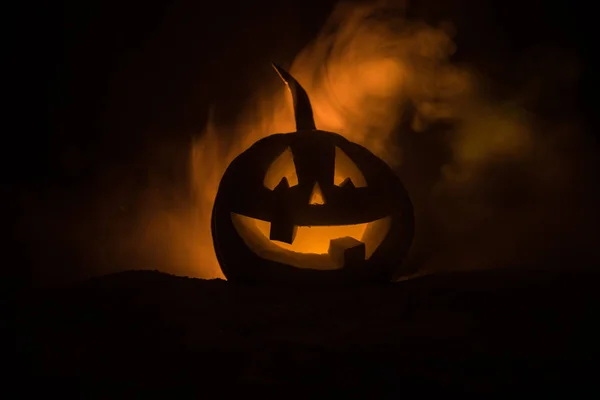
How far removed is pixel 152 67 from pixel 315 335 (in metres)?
2.35

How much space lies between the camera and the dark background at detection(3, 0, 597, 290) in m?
3.18

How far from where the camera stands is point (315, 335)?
1652mm

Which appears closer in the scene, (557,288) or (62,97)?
(557,288)

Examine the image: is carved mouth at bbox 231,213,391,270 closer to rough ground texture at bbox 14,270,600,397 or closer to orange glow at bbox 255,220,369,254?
orange glow at bbox 255,220,369,254

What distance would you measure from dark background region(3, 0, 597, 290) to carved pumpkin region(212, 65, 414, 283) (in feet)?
3.24

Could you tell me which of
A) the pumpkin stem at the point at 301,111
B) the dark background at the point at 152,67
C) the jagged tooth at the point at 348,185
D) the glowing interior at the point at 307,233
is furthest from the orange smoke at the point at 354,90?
the jagged tooth at the point at 348,185

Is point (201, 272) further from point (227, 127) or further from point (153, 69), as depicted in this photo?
point (153, 69)

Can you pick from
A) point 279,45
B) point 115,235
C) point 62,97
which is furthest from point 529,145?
point 62,97

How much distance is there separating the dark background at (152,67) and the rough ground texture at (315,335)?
1.20 m

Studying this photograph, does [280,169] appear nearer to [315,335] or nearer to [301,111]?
[301,111]

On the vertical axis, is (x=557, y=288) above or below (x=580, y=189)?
below

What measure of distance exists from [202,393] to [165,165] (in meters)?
2.33

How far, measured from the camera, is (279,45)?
11.3 ft

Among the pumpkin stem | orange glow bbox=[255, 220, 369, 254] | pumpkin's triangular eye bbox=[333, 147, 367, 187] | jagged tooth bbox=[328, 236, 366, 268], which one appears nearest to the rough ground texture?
jagged tooth bbox=[328, 236, 366, 268]
